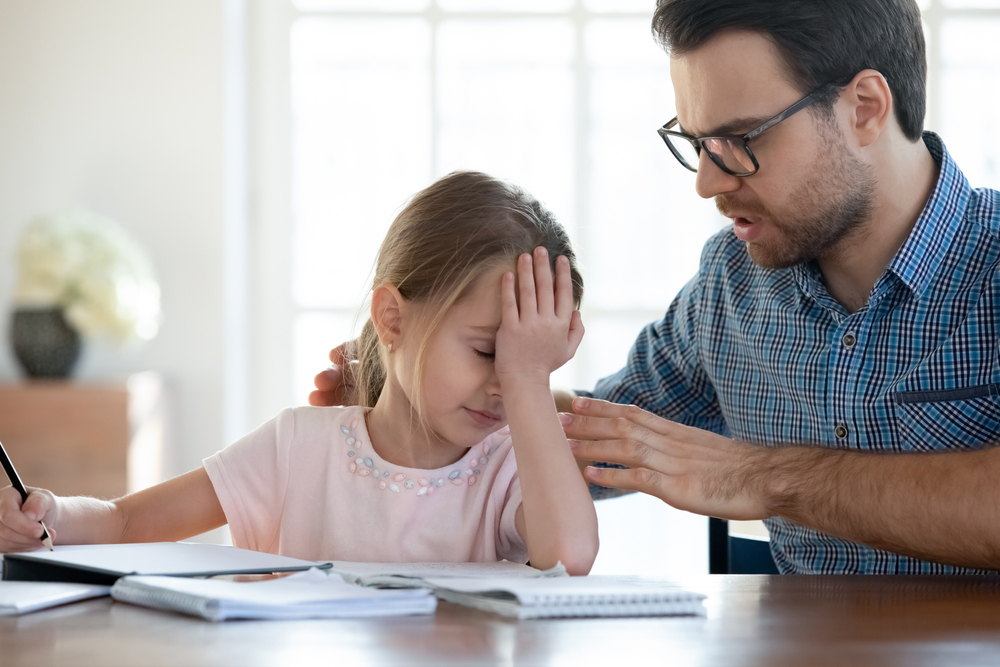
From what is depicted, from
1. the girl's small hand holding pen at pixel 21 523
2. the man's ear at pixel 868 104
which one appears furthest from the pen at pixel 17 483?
the man's ear at pixel 868 104

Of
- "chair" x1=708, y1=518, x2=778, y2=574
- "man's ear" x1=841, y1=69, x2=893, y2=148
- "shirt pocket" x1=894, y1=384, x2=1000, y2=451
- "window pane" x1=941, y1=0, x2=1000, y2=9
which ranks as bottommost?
"chair" x1=708, y1=518, x2=778, y2=574

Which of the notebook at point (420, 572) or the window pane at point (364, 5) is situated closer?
the notebook at point (420, 572)

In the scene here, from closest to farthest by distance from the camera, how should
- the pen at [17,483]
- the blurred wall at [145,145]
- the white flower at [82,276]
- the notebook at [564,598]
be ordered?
the notebook at [564,598] → the pen at [17,483] → the white flower at [82,276] → the blurred wall at [145,145]

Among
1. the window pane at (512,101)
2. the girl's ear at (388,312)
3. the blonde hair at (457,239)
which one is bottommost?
the girl's ear at (388,312)

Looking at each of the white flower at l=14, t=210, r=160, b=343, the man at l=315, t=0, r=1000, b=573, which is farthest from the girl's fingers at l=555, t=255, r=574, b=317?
the white flower at l=14, t=210, r=160, b=343

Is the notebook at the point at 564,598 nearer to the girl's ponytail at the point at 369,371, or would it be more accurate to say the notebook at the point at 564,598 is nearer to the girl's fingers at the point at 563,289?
the girl's fingers at the point at 563,289

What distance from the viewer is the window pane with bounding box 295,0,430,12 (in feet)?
11.1

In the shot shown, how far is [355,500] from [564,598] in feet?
1.76

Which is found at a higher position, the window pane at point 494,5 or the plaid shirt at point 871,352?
the window pane at point 494,5

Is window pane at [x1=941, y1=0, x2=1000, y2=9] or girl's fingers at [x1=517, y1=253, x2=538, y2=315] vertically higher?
window pane at [x1=941, y1=0, x2=1000, y2=9]

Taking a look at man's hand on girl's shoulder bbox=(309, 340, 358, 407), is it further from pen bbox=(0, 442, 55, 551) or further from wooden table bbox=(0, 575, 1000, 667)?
wooden table bbox=(0, 575, 1000, 667)

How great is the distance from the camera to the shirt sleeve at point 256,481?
1.20m

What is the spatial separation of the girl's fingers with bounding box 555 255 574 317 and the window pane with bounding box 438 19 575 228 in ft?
7.41

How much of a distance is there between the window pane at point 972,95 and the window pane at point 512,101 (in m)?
1.34
